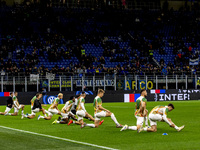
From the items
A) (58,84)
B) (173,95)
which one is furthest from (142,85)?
(58,84)

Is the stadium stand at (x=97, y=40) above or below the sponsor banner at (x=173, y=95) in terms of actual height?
above

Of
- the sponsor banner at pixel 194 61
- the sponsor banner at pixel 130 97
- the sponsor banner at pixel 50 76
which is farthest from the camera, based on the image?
the sponsor banner at pixel 194 61

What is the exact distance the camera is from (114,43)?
55594 millimetres

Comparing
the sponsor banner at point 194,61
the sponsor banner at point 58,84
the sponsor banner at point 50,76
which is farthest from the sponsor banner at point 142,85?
the sponsor banner at point 194,61

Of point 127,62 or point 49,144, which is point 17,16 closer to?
point 127,62

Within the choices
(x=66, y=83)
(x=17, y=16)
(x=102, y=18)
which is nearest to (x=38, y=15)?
(x=17, y=16)

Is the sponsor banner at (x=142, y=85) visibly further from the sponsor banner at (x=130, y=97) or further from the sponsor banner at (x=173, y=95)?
the sponsor banner at (x=130, y=97)

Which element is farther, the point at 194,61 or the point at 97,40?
the point at 97,40

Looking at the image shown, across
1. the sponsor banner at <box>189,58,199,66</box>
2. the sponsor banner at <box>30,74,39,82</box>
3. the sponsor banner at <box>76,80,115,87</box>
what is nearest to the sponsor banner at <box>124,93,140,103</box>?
the sponsor banner at <box>76,80,115,87</box>

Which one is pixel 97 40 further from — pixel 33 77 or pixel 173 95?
pixel 33 77

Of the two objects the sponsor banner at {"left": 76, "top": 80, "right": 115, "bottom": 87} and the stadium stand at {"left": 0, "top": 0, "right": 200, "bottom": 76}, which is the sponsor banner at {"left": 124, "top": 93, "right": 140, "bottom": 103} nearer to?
the stadium stand at {"left": 0, "top": 0, "right": 200, "bottom": 76}

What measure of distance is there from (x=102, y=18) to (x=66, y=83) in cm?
2047

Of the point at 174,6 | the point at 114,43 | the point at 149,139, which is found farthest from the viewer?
the point at 174,6

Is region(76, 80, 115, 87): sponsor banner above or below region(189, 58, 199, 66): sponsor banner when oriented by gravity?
below
